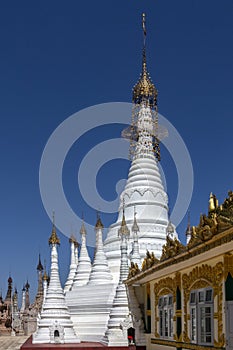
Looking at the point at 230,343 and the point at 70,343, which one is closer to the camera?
the point at 230,343

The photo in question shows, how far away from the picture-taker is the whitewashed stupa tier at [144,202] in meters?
34.8

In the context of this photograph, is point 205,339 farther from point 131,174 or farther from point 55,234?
point 131,174

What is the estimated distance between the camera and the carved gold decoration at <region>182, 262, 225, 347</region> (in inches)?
420

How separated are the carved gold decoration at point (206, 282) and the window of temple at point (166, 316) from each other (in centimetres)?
145

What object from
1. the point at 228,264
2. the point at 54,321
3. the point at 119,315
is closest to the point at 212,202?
the point at 228,264

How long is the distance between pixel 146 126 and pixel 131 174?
3975 millimetres

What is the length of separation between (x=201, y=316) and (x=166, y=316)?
330 cm

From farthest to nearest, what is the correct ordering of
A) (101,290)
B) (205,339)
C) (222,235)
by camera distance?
(101,290) < (205,339) < (222,235)

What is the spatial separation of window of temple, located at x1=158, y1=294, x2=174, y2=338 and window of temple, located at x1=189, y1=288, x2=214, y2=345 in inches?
75.3

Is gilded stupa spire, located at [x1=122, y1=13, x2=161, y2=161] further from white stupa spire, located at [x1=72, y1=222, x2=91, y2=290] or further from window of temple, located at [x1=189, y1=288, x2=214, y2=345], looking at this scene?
window of temple, located at [x1=189, y1=288, x2=214, y2=345]

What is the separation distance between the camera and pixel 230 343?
10.2m

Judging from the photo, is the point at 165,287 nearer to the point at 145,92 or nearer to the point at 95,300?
the point at 95,300

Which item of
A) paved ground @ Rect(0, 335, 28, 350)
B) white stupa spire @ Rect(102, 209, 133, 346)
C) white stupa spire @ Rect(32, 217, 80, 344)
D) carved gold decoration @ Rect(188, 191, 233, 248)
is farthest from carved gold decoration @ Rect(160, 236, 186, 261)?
paved ground @ Rect(0, 335, 28, 350)

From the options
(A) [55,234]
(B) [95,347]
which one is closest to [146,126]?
(A) [55,234]
